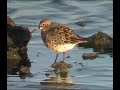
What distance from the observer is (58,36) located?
2754mm

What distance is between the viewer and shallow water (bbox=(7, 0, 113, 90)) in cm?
265

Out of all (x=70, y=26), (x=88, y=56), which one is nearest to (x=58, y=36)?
(x=70, y=26)

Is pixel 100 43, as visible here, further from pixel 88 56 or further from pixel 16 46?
pixel 16 46

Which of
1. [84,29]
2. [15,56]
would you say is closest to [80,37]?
[84,29]

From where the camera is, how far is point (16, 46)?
107 inches

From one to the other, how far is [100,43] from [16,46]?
51cm

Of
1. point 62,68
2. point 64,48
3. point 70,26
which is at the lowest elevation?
point 62,68

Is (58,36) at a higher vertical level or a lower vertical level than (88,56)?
higher

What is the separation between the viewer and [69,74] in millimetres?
2674

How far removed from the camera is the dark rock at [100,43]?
265 centimetres

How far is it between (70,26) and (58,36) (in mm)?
114
